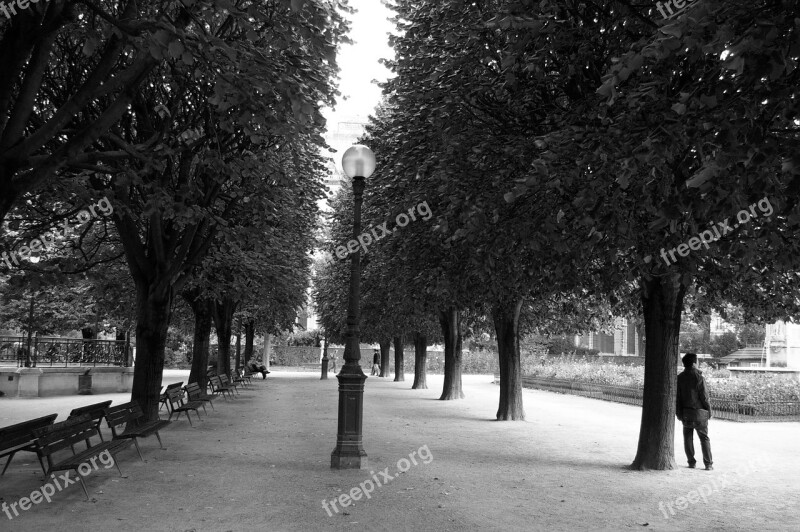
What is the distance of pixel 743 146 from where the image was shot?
15.1ft

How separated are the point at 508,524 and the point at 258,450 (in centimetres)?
606

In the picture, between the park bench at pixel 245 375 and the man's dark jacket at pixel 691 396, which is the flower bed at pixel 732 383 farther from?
the park bench at pixel 245 375

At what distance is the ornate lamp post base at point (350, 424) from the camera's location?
10.4 metres

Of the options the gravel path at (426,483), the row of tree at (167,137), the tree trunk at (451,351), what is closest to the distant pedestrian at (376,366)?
the tree trunk at (451,351)

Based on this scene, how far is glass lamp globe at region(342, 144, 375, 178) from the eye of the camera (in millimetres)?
11344

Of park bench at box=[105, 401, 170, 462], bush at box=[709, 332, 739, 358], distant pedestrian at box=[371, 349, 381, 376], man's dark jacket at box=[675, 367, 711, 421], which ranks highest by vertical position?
bush at box=[709, 332, 739, 358]

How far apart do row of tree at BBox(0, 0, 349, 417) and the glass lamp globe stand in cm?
74

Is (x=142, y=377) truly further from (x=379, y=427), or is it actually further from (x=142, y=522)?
(x=142, y=522)

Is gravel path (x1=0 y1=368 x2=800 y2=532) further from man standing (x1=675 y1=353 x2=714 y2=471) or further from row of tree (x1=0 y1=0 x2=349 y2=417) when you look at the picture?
row of tree (x1=0 y1=0 x2=349 y2=417)

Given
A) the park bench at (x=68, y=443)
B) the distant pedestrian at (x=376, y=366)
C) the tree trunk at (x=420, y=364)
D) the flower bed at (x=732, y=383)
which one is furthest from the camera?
the distant pedestrian at (x=376, y=366)

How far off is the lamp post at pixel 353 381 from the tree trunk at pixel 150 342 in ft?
15.4

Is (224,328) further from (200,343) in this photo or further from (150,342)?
(150,342)

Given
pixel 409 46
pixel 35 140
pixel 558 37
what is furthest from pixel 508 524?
pixel 409 46

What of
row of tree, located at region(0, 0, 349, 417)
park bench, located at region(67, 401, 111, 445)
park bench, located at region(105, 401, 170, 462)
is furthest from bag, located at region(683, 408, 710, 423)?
park bench, located at region(67, 401, 111, 445)
